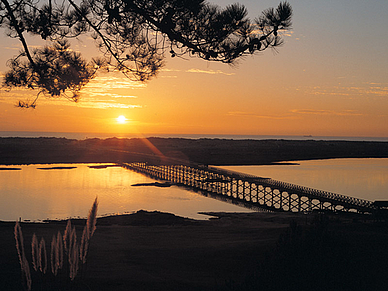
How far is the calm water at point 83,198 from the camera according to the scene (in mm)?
30500

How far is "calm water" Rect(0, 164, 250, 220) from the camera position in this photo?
30500 mm

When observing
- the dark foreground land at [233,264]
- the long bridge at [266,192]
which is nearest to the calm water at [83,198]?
the long bridge at [266,192]

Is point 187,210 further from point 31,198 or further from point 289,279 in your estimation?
point 289,279

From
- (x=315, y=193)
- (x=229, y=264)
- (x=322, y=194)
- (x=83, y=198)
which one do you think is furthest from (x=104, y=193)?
(x=229, y=264)

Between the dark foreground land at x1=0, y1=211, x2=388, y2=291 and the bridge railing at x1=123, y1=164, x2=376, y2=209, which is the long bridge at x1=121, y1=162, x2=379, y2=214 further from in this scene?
the dark foreground land at x1=0, y1=211, x2=388, y2=291

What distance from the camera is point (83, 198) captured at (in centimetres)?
3662

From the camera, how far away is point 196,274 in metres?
8.35

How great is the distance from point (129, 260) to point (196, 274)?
2.17 metres

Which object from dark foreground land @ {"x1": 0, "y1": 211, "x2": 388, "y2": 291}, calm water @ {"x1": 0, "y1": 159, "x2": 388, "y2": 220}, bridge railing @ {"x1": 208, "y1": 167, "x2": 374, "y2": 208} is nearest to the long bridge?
bridge railing @ {"x1": 208, "y1": 167, "x2": 374, "y2": 208}

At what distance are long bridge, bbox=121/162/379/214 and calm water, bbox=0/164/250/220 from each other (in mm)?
3960

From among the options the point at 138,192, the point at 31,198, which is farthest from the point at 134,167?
the point at 31,198

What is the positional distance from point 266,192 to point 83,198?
73.6 feet

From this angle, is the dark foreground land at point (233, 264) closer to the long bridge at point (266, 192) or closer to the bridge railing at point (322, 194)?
the long bridge at point (266, 192)

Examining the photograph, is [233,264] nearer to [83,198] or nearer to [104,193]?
[83,198]
